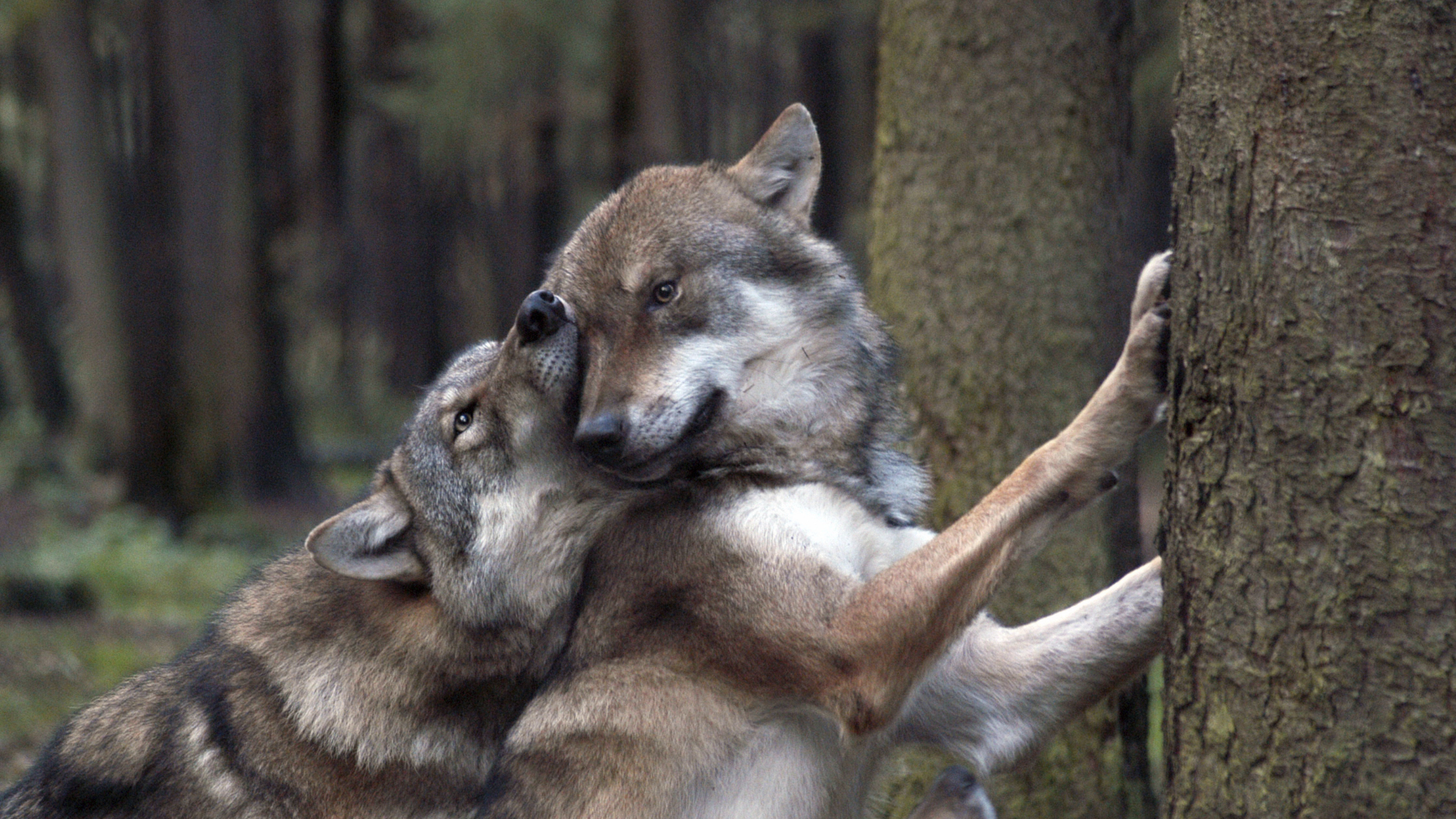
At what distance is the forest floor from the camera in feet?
24.7

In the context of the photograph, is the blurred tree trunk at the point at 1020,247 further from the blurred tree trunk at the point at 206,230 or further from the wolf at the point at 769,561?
Answer: the blurred tree trunk at the point at 206,230

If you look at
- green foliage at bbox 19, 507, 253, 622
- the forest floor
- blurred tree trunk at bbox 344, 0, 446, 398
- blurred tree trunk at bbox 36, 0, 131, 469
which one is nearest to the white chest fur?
the forest floor

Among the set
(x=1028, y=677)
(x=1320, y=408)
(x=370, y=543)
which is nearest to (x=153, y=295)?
(x=370, y=543)

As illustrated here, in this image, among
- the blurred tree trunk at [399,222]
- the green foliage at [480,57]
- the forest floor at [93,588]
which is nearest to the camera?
the forest floor at [93,588]

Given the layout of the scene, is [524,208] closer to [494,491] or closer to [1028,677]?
[494,491]

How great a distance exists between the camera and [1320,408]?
258cm

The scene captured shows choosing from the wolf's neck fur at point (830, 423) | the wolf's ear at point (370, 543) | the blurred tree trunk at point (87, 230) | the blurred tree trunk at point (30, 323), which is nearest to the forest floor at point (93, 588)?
the wolf's ear at point (370, 543)

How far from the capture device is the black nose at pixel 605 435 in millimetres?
3596

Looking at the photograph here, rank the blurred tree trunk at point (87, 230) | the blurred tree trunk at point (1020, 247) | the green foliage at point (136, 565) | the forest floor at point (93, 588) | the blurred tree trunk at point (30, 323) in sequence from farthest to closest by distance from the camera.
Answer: the blurred tree trunk at point (30, 323) → the blurred tree trunk at point (87, 230) → the green foliage at point (136, 565) → the forest floor at point (93, 588) → the blurred tree trunk at point (1020, 247)

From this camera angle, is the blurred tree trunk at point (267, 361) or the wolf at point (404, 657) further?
the blurred tree trunk at point (267, 361)

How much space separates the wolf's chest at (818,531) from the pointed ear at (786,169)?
3.42 ft

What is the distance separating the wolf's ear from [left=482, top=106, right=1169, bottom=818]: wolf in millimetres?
579

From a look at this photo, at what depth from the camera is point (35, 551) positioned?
12.1 m

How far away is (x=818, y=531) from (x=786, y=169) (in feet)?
4.47
